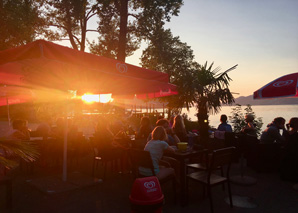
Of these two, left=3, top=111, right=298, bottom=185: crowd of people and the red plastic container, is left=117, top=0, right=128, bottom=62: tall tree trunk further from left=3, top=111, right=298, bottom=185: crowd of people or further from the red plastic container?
the red plastic container

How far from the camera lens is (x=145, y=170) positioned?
422 cm

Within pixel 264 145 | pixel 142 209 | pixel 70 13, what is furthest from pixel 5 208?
pixel 70 13

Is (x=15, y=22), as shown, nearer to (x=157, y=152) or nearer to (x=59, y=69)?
(x=59, y=69)

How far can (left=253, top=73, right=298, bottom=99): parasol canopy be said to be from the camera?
530 centimetres

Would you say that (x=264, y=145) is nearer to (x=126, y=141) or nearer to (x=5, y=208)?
(x=126, y=141)

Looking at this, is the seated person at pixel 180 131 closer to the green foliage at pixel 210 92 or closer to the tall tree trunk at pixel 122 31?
the green foliage at pixel 210 92

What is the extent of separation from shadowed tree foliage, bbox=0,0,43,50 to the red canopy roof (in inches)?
434

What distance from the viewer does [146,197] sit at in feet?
9.26

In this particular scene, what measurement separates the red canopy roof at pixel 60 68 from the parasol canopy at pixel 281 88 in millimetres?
2257

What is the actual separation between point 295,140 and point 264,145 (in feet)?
3.09

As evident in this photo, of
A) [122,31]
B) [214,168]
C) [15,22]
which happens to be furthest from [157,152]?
[15,22]

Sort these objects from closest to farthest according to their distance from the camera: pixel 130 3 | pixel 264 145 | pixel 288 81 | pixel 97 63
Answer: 1. pixel 97 63
2. pixel 288 81
3. pixel 264 145
4. pixel 130 3

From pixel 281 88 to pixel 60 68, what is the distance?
16.2 feet

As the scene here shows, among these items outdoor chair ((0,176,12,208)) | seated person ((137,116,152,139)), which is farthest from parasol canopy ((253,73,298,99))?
outdoor chair ((0,176,12,208))
